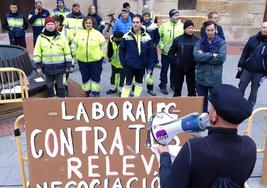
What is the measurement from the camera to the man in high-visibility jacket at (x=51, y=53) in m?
5.95

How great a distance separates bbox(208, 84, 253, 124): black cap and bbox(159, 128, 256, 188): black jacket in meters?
0.08

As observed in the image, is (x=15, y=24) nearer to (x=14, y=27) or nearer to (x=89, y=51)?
(x=14, y=27)

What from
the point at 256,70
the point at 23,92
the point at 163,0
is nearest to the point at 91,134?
the point at 23,92

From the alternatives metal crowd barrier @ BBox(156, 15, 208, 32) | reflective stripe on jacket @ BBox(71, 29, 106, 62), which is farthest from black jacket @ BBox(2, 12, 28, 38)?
metal crowd barrier @ BBox(156, 15, 208, 32)

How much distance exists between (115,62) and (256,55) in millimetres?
2690

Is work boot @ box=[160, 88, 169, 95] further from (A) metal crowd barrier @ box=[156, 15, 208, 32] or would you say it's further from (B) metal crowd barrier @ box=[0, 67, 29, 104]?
(A) metal crowd barrier @ box=[156, 15, 208, 32]

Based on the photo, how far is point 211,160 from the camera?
1.93m

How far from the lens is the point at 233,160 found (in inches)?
77.5

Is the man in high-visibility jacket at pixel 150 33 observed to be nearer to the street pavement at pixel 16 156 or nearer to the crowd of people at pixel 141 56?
the crowd of people at pixel 141 56

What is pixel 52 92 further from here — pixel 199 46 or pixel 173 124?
pixel 173 124

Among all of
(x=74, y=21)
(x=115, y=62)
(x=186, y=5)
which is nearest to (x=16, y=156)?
(x=115, y=62)

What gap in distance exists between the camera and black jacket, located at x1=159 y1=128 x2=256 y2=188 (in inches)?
75.8

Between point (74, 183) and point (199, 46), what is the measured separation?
3015 millimetres

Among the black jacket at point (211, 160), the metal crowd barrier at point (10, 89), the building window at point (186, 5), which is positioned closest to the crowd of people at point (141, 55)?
the metal crowd barrier at point (10, 89)
